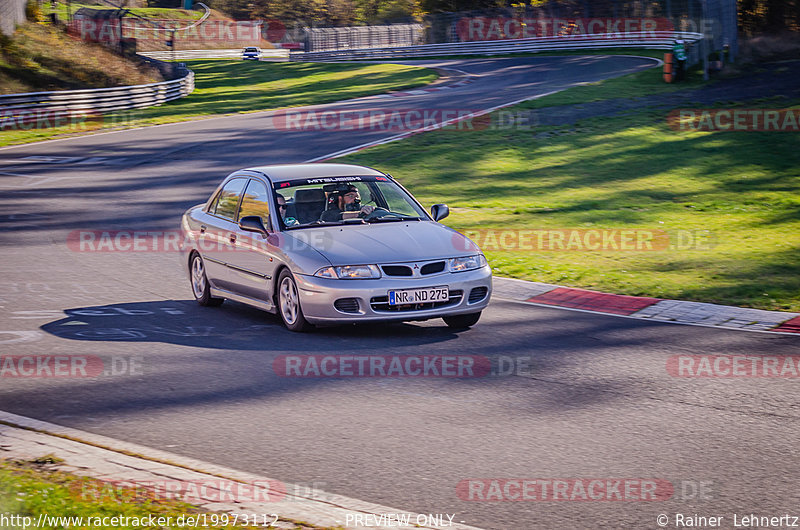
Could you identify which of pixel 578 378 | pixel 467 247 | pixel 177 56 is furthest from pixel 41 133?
pixel 177 56

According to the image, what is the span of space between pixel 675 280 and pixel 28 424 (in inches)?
363

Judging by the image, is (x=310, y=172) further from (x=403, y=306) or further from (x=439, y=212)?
(x=403, y=306)

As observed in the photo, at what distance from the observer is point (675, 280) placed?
13.3 meters

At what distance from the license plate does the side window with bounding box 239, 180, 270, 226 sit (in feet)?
6.45

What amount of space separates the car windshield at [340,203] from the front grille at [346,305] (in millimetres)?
1325

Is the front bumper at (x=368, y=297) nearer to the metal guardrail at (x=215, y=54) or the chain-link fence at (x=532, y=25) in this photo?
the chain-link fence at (x=532, y=25)

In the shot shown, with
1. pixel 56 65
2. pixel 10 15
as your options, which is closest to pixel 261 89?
pixel 56 65

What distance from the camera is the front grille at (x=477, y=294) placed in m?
9.80

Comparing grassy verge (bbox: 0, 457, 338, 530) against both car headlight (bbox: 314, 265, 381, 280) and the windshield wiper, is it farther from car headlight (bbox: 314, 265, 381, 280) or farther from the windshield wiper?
the windshield wiper

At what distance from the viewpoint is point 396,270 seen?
948cm

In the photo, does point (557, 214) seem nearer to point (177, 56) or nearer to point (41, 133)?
point (41, 133)

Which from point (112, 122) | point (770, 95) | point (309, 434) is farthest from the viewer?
point (112, 122)

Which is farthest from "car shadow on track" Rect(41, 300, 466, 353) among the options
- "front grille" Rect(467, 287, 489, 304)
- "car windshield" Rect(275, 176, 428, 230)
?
"car windshield" Rect(275, 176, 428, 230)

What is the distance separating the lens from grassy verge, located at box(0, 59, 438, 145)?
3594 centimetres
